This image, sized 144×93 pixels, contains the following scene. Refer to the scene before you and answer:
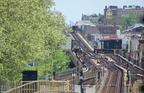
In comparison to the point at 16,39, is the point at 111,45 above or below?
above

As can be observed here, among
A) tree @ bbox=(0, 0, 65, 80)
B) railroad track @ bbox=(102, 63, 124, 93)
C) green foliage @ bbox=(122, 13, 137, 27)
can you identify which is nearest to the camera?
tree @ bbox=(0, 0, 65, 80)

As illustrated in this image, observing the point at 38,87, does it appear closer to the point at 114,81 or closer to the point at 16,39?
the point at 16,39

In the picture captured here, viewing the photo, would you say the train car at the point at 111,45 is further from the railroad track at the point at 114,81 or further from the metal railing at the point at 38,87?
the metal railing at the point at 38,87

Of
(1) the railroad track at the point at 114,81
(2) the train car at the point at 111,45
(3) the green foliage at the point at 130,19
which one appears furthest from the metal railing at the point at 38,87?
(3) the green foliage at the point at 130,19

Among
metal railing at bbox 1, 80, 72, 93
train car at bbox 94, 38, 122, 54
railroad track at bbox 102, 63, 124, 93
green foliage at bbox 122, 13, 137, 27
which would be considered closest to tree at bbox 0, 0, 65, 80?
metal railing at bbox 1, 80, 72, 93

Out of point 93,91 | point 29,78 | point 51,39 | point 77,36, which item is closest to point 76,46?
point 77,36

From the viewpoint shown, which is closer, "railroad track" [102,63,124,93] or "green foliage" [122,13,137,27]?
"railroad track" [102,63,124,93]

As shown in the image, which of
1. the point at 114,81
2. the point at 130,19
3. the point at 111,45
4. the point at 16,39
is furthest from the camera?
the point at 130,19

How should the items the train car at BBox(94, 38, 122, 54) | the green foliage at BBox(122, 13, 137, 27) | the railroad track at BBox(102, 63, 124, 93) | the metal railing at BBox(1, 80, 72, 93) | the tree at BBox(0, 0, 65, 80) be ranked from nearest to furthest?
the metal railing at BBox(1, 80, 72, 93) → the tree at BBox(0, 0, 65, 80) → the railroad track at BBox(102, 63, 124, 93) → the train car at BBox(94, 38, 122, 54) → the green foliage at BBox(122, 13, 137, 27)

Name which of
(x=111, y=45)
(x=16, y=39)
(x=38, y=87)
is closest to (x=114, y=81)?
(x=16, y=39)

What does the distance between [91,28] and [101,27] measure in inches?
251

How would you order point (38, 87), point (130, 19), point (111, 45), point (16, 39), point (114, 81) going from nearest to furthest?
point (38, 87), point (16, 39), point (114, 81), point (111, 45), point (130, 19)

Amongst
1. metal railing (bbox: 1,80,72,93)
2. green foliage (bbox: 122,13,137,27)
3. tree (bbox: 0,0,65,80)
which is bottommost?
metal railing (bbox: 1,80,72,93)

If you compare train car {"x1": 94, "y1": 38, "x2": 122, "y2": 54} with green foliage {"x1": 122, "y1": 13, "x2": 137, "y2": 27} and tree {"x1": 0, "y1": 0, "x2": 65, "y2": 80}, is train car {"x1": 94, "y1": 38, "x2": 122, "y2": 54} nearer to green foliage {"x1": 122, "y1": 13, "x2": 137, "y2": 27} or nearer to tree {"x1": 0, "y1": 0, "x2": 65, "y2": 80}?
green foliage {"x1": 122, "y1": 13, "x2": 137, "y2": 27}
